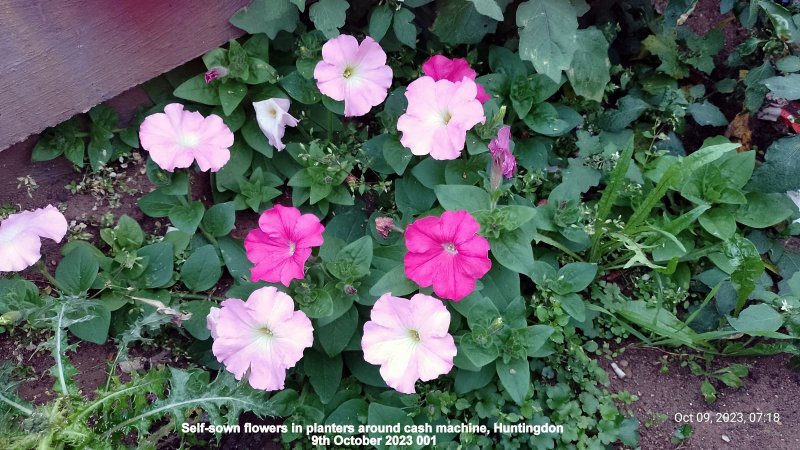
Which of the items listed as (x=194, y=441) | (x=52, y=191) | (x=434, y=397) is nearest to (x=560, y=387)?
(x=434, y=397)

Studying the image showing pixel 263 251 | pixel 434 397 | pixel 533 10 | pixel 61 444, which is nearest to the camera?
pixel 61 444

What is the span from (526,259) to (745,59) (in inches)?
59.9

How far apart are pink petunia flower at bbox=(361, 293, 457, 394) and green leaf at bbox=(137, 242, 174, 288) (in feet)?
2.78

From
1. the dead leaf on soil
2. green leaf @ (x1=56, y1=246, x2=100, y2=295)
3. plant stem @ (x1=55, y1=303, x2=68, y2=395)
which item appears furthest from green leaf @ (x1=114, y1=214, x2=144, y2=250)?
the dead leaf on soil

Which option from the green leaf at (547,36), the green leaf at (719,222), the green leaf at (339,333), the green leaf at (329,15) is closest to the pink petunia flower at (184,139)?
the green leaf at (329,15)

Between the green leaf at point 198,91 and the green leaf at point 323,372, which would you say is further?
the green leaf at point 198,91

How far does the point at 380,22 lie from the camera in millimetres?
2393

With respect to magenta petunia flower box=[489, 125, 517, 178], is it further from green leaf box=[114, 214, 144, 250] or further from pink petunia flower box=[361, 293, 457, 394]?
green leaf box=[114, 214, 144, 250]

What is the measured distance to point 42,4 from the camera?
2.14 metres

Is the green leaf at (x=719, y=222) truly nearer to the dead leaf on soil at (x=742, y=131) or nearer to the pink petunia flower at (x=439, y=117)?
the dead leaf on soil at (x=742, y=131)

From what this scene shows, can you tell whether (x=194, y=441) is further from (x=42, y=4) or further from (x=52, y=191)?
(x=42, y=4)

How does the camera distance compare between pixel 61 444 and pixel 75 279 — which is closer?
pixel 61 444

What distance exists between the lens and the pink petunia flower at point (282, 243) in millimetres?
1864

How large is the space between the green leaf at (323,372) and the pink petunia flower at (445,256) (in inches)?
20.0
